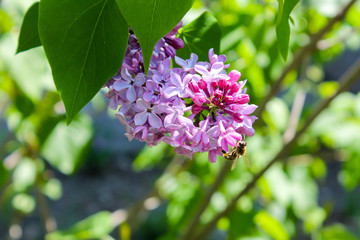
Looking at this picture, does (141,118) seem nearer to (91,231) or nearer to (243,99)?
(243,99)

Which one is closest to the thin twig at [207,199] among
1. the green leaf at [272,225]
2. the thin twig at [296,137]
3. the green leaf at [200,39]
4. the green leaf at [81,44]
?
the thin twig at [296,137]

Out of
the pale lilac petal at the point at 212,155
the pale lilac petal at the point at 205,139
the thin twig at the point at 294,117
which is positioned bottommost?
the thin twig at the point at 294,117

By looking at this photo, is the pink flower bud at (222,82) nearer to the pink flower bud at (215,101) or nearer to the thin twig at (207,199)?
the pink flower bud at (215,101)

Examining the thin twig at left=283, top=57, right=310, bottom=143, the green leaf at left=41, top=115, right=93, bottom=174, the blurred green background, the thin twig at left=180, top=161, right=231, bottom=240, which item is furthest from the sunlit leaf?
the thin twig at left=283, top=57, right=310, bottom=143

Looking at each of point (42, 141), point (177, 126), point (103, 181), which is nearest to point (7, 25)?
point (42, 141)

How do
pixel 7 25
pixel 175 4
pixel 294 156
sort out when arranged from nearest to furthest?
pixel 175 4 < pixel 7 25 < pixel 294 156

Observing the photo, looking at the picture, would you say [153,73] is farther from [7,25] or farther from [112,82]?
[7,25]
